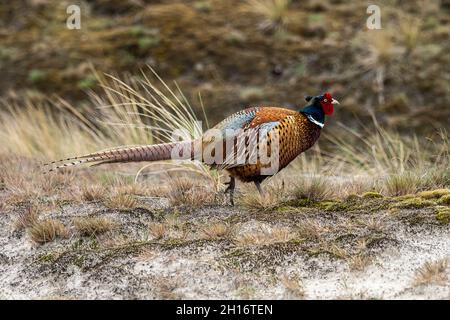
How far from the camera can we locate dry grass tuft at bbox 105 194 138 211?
603 cm

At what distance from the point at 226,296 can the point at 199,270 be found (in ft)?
1.20

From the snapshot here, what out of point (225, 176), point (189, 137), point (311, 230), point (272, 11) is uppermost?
point (272, 11)

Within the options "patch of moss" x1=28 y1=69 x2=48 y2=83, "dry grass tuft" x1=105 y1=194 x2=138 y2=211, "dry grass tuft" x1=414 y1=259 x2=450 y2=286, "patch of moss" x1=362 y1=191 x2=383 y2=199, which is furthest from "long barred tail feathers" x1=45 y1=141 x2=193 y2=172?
"patch of moss" x1=28 y1=69 x2=48 y2=83

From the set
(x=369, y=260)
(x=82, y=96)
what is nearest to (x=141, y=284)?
Answer: (x=369, y=260)

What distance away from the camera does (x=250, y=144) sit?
565 centimetres

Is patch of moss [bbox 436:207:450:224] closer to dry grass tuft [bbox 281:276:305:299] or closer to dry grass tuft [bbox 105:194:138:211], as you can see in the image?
dry grass tuft [bbox 281:276:305:299]

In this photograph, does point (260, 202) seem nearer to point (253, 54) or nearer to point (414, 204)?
point (414, 204)

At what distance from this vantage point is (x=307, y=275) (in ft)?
15.8

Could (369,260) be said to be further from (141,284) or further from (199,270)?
(141,284)

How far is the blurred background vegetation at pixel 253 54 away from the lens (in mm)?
11250

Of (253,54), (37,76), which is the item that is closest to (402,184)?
(253,54)

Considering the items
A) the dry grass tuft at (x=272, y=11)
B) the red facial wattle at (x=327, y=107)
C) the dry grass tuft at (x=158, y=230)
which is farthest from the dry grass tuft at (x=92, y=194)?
the dry grass tuft at (x=272, y=11)

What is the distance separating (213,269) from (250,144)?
115cm

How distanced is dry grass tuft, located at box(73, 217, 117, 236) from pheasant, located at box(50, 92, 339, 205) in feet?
1.56
